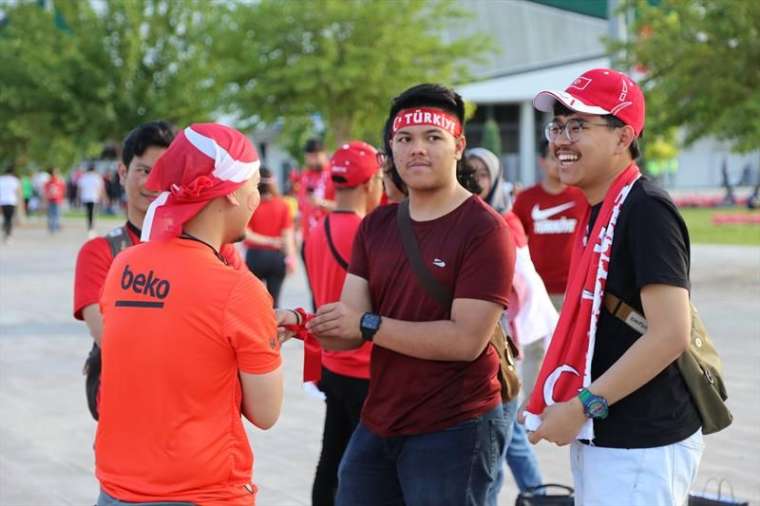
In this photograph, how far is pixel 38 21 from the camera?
34.3 metres

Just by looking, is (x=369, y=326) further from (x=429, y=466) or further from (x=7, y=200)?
(x=7, y=200)

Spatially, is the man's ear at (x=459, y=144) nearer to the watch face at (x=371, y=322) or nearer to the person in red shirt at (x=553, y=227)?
the watch face at (x=371, y=322)

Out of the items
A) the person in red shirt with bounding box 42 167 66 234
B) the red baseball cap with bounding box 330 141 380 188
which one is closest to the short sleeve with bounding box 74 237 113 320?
the red baseball cap with bounding box 330 141 380 188

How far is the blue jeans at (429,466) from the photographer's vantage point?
359cm

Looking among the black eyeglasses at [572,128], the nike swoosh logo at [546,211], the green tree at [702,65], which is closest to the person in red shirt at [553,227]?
the nike swoosh logo at [546,211]

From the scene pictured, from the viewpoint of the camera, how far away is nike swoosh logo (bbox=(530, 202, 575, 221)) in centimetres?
775

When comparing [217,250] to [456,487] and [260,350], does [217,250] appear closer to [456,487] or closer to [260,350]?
[260,350]

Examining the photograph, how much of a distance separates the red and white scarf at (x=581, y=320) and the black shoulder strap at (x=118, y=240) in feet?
5.72

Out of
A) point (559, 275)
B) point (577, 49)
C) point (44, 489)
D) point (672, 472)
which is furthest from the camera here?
point (577, 49)

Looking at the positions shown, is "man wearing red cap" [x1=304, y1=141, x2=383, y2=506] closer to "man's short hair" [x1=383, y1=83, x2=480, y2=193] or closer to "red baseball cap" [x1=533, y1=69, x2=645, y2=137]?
"man's short hair" [x1=383, y1=83, x2=480, y2=193]

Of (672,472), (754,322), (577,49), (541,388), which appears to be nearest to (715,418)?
(672,472)

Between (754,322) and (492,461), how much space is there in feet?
29.0

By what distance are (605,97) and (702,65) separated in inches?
562

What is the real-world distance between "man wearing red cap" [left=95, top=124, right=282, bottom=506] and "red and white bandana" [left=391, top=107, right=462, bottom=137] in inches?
37.2
